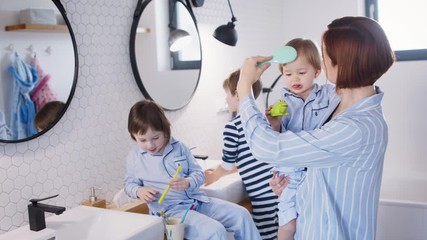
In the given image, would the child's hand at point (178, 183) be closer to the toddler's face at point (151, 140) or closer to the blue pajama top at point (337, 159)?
the toddler's face at point (151, 140)

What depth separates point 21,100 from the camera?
1.59 m

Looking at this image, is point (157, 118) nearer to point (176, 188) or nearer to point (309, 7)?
point (176, 188)

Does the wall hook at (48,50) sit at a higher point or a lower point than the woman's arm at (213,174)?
higher

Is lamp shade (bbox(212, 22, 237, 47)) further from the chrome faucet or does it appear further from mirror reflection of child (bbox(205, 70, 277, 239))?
the chrome faucet

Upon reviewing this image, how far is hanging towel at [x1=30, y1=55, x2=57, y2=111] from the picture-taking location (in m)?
1.65

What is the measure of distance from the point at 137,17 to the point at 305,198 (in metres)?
1.23

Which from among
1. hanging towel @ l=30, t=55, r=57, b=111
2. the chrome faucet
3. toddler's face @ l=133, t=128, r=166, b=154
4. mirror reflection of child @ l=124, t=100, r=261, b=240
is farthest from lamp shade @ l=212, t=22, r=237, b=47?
the chrome faucet

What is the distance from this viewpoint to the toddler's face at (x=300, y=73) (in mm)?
1733

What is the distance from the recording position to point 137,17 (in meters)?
2.10

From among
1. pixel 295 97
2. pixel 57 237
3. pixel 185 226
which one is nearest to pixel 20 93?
pixel 57 237

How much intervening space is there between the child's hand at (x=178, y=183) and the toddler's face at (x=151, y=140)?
0.57 ft

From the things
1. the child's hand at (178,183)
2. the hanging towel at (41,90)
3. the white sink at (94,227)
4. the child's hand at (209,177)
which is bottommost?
the white sink at (94,227)

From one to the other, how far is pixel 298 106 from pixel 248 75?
472mm

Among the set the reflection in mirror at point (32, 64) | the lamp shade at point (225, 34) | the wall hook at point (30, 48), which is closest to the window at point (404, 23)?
the lamp shade at point (225, 34)
